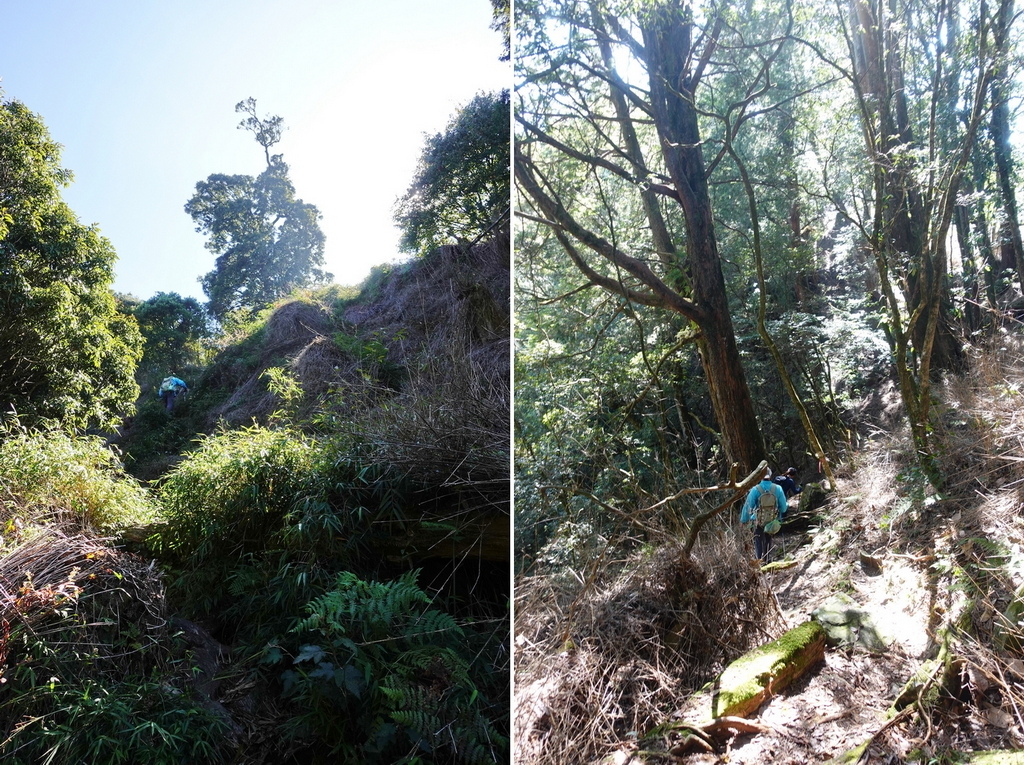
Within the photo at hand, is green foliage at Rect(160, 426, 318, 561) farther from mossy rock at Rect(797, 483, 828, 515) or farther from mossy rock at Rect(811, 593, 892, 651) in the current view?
mossy rock at Rect(811, 593, 892, 651)

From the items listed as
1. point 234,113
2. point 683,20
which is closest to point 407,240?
point 234,113

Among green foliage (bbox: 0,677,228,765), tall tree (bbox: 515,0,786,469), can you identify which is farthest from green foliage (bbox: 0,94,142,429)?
tall tree (bbox: 515,0,786,469)

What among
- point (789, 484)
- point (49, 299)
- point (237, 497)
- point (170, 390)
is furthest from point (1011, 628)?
point (170, 390)

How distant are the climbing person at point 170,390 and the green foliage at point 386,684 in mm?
3736

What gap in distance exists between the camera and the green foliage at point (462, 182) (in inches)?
186

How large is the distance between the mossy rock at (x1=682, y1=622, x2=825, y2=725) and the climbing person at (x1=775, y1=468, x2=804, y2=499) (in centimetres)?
42

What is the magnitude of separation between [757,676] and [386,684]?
183cm

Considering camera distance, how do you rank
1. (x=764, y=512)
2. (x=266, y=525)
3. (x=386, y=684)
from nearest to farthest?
(x=764, y=512) < (x=386, y=684) < (x=266, y=525)

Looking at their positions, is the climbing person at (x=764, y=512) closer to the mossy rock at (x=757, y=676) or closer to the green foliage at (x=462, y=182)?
the mossy rock at (x=757, y=676)

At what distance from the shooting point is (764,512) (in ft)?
4.35

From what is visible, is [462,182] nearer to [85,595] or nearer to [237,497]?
[237,497]

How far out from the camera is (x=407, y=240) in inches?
208

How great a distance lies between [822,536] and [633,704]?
0.59 m

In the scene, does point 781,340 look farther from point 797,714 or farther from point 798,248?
point 797,714
